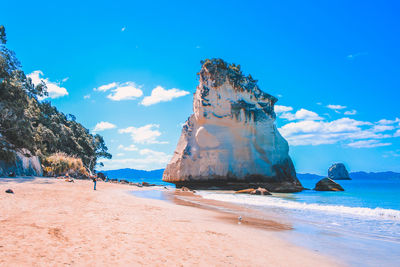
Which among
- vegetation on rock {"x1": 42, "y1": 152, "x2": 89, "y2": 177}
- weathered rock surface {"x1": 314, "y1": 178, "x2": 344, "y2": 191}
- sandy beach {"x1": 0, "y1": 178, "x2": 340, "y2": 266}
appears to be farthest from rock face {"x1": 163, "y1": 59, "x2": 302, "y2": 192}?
sandy beach {"x1": 0, "y1": 178, "x2": 340, "y2": 266}

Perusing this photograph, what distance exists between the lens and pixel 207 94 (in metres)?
30.8

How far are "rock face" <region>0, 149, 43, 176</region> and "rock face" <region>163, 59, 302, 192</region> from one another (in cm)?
1578

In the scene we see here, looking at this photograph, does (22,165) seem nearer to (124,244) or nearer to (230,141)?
(124,244)

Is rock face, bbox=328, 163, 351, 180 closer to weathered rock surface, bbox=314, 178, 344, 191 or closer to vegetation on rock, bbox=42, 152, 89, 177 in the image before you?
weathered rock surface, bbox=314, 178, 344, 191

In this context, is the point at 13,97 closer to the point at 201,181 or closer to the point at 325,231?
the point at 201,181

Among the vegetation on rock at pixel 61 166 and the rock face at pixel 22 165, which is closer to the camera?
the rock face at pixel 22 165

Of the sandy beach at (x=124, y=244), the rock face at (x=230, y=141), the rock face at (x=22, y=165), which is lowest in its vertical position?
the sandy beach at (x=124, y=244)

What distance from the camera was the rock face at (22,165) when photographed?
16.9m

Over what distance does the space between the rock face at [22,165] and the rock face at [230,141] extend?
15783 mm

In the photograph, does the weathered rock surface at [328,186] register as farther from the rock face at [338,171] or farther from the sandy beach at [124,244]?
the rock face at [338,171]

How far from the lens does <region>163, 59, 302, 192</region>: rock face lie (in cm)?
2967

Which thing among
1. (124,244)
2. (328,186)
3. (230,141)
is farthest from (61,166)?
(328,186)

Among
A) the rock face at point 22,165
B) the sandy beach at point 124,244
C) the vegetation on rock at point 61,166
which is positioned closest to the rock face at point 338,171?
the vegetation on rock at point 61,166

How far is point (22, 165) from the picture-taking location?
18750 mm
